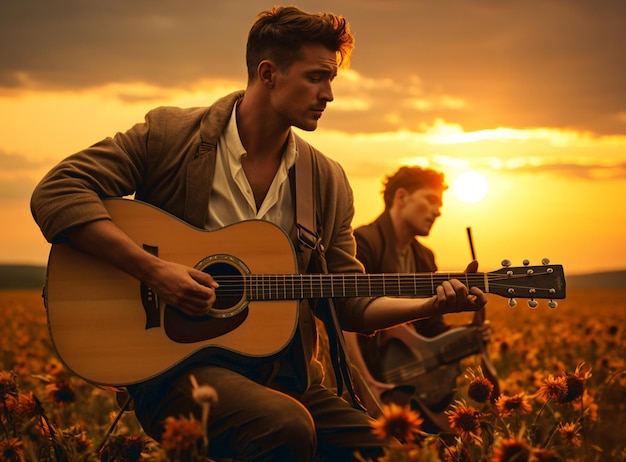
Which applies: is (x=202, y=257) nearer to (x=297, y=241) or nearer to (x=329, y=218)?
(x=297, y=241)

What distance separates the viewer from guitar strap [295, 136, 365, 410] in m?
4.00

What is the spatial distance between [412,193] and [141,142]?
12.4 ft

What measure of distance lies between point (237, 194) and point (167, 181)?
0.33 metres

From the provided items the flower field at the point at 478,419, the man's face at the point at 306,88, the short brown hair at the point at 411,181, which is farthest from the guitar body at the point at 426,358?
the man's face at the point at 306,88

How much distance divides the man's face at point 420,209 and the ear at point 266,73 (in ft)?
11.0

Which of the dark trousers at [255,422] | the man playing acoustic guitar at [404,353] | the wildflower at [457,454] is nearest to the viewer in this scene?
the dark trousers at [255,422]

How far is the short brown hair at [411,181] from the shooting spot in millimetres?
7398

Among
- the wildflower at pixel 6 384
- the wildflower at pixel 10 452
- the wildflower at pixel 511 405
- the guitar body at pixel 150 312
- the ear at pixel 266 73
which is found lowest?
Answer: the wildflower at pixel 10 452

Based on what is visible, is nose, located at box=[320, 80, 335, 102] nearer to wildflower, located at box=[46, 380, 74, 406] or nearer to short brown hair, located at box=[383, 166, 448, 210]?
wildflower, located at box=[46, 380, 74, 406]

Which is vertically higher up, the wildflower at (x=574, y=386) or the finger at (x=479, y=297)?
the finger at (x=479, y=297)

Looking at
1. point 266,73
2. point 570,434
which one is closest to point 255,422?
point 570,434

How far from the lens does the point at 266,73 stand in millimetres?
4066

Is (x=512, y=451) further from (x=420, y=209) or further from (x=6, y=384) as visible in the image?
(x=420, y=209)

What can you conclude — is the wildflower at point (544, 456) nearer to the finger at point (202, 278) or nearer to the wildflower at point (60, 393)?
the finger at point (202, 278)
